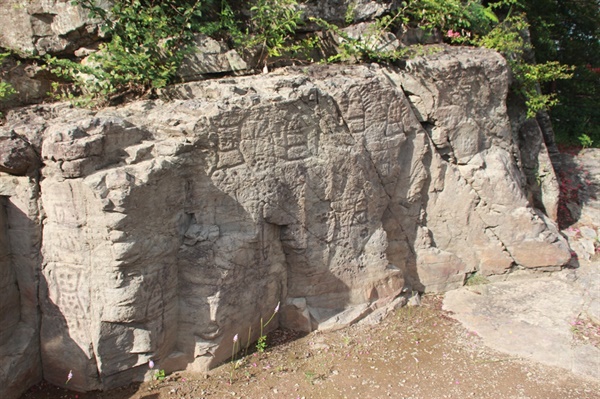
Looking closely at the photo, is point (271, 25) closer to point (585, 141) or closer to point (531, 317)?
point (531, 317)

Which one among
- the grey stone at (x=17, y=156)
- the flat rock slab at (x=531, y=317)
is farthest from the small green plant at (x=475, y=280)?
the grey stone at (x=17, y=156)

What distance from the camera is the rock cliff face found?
442 cm

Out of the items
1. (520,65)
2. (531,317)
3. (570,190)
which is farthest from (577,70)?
(531,317)

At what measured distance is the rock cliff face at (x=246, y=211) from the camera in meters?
4.42

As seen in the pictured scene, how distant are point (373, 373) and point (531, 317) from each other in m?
2.20

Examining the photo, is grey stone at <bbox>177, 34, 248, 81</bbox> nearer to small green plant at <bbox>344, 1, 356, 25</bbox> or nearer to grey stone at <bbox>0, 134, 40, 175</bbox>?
small green plant at <bbox>344, 1, 356, 25</bbox>

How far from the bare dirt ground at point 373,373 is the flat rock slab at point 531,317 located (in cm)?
14

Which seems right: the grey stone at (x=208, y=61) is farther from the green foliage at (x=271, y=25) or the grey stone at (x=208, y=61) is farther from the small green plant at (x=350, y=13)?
the small green plant at (x=350, y=13)

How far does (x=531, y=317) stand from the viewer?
19.6 ft

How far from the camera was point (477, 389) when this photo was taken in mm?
4875

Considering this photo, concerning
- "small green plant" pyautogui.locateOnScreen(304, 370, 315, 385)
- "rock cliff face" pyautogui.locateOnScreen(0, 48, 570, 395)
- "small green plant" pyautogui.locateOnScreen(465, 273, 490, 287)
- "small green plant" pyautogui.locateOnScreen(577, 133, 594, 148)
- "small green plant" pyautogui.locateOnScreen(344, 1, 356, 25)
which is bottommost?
"small green plant" pyautogui.locateOnScreen(304, 370, 315, 385)

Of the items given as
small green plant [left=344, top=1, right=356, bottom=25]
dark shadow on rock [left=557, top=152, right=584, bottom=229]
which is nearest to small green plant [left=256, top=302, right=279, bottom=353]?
small green plant [left=344, top=1, right=356, bottom=25]

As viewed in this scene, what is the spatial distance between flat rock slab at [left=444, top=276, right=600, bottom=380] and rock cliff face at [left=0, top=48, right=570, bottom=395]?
339 millimetres

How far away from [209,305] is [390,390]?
1.89m
